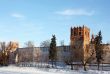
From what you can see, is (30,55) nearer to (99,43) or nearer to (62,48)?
(62,48)

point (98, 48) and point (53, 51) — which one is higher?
point (98, 48)

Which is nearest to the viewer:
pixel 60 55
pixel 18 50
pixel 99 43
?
pixel 99 43

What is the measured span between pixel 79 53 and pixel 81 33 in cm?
4505

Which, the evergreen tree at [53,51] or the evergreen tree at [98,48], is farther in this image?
the evergreen tree at [53,51]

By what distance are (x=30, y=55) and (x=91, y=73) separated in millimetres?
66971

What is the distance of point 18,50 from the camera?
143 metres

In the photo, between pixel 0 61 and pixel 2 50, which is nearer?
pixel 0 61

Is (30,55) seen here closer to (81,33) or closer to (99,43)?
(81,33)

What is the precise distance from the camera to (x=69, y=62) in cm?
8538

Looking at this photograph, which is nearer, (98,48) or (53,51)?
(98,48)

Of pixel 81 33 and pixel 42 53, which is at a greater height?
pixel 81 33

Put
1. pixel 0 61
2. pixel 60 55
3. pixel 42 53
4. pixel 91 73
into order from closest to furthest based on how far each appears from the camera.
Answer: pixel 91 73 < pixel 0 61 < pixel 60 55 < pixel 42 53

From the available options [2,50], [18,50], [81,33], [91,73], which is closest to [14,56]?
[18,50]

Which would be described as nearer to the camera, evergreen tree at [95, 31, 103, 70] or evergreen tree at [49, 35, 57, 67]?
evergreen tree at [95, 31, 103, 70]
